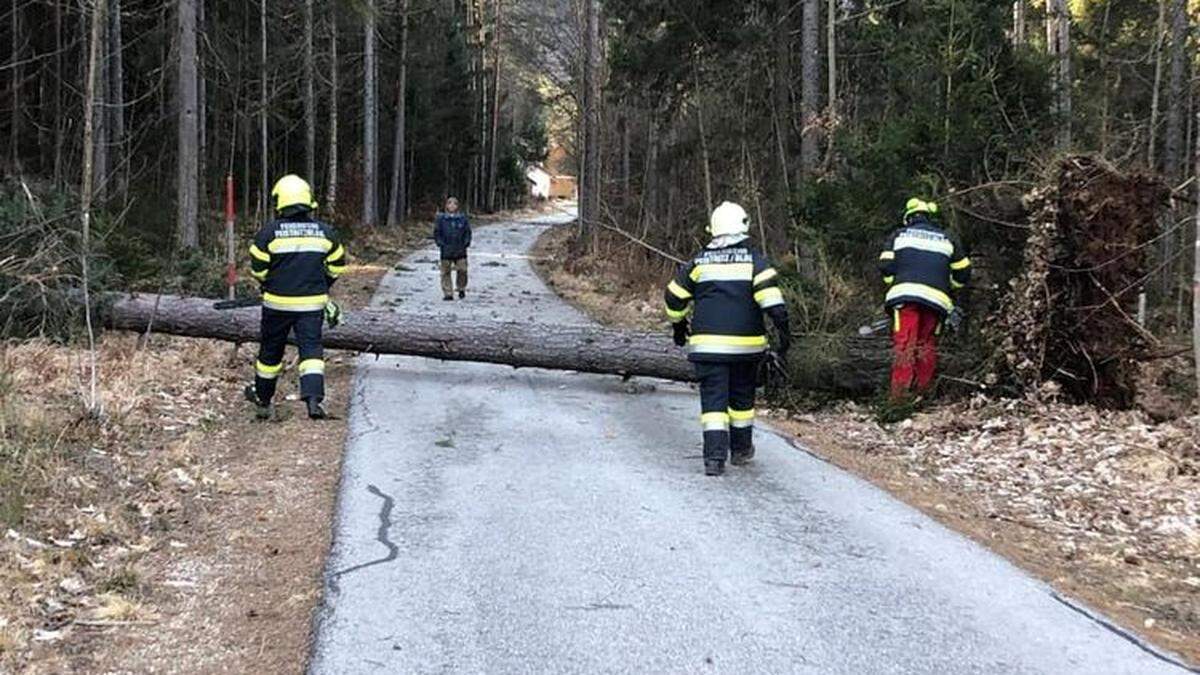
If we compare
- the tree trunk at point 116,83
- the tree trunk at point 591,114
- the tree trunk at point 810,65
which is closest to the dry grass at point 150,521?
the tree trunk at point 116,83

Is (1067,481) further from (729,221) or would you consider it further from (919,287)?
(729,221)

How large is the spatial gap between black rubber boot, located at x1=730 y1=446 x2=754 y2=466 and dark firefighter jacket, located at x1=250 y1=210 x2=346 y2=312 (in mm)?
3860

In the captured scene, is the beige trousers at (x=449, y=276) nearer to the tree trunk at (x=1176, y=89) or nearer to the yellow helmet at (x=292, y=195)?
the yellow helmet at (x=292, y=195)

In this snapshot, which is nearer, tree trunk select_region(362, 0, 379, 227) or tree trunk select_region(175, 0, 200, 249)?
tree trunk select_region(175, 0, 200, 249)

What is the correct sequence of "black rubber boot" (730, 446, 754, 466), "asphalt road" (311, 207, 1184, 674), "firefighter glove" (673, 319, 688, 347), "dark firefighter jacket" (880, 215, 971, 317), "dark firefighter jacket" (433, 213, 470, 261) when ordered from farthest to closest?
1. "dark firefighter jacket" (433, 213, 470, 261)
2. "dark firefighter jacket" (880, 215, 971, 317)
3. "firefighter glove" (673, 319, 688, 347)
4. "black rubber boot" (730, 446, 754, 466)
5. "asphalt road" (311, 207, 1184, 674)

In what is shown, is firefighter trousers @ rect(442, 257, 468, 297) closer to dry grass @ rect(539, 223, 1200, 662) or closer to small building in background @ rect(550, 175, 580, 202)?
dry grass @ rect(539, 223, 1200, 662)

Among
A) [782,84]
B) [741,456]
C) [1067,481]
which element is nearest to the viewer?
[1067,481]

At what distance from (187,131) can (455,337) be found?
1003 centimetres

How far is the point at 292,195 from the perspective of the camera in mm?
8859

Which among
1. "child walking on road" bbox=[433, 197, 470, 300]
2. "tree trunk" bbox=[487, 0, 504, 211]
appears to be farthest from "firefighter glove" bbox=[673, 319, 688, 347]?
"tree trunk" bbox=[487, 0, 504, 211]

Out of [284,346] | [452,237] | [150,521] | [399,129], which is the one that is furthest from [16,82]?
[399,129]

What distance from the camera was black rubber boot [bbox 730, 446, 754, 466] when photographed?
25.1ft

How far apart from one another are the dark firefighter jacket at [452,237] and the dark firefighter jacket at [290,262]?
10082mm

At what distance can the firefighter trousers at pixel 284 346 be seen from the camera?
8859 mm
